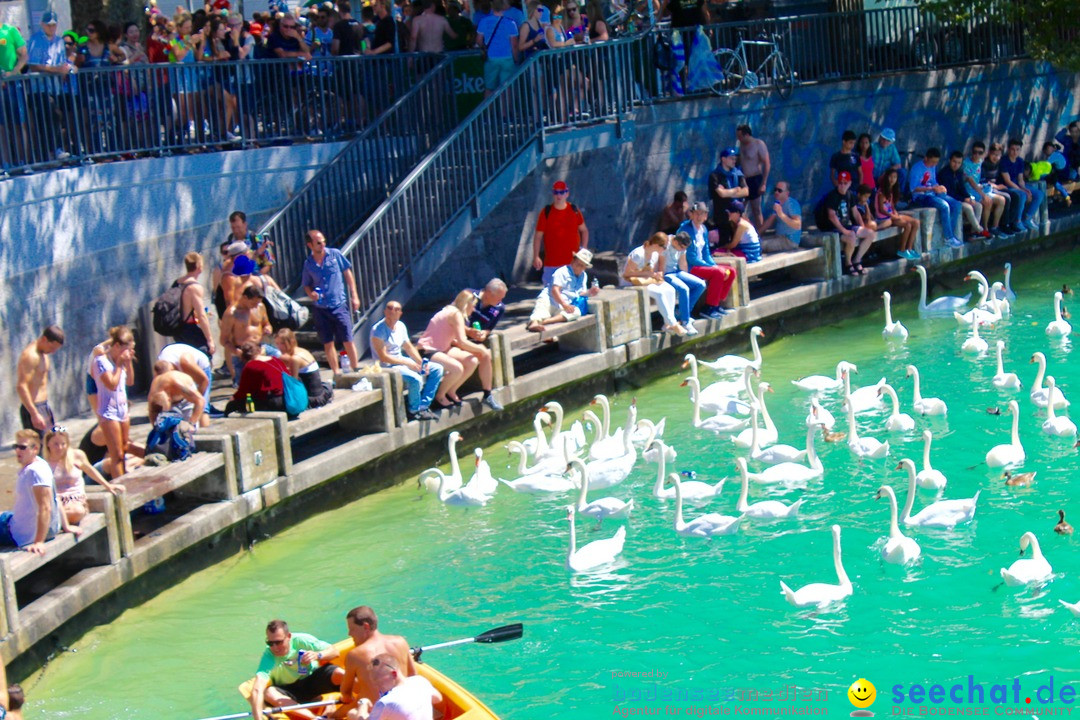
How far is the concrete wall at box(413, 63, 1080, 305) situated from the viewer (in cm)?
1984

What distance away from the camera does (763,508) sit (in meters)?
12.8

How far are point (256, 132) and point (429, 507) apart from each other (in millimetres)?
5534

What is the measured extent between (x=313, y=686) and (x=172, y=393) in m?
4.13

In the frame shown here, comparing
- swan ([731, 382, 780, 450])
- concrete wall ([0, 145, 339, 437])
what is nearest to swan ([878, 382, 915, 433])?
swan ([731, 382, 780, 450])

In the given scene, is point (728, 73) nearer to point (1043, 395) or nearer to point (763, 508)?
point (1043, 395)

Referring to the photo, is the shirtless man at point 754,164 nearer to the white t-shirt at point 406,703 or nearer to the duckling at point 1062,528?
Answer: the duckling at point 1062,528

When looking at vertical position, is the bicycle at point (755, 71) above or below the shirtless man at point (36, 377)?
above

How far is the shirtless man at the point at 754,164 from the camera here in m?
20.8

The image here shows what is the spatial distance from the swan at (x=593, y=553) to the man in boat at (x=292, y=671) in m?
2.67

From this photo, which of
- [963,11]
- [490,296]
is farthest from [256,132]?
[963,11]

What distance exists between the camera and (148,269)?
15.8 m

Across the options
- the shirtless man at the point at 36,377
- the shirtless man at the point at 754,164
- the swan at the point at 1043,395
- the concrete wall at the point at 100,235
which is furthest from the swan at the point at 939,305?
the shirtless man at the point at 36,377

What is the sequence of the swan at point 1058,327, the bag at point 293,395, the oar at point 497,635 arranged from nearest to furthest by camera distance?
the oar at point 497,635 < the bag at point 293,395 < the swan at point 1058,327

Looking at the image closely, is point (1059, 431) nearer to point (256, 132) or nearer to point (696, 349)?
point (696, 349)
